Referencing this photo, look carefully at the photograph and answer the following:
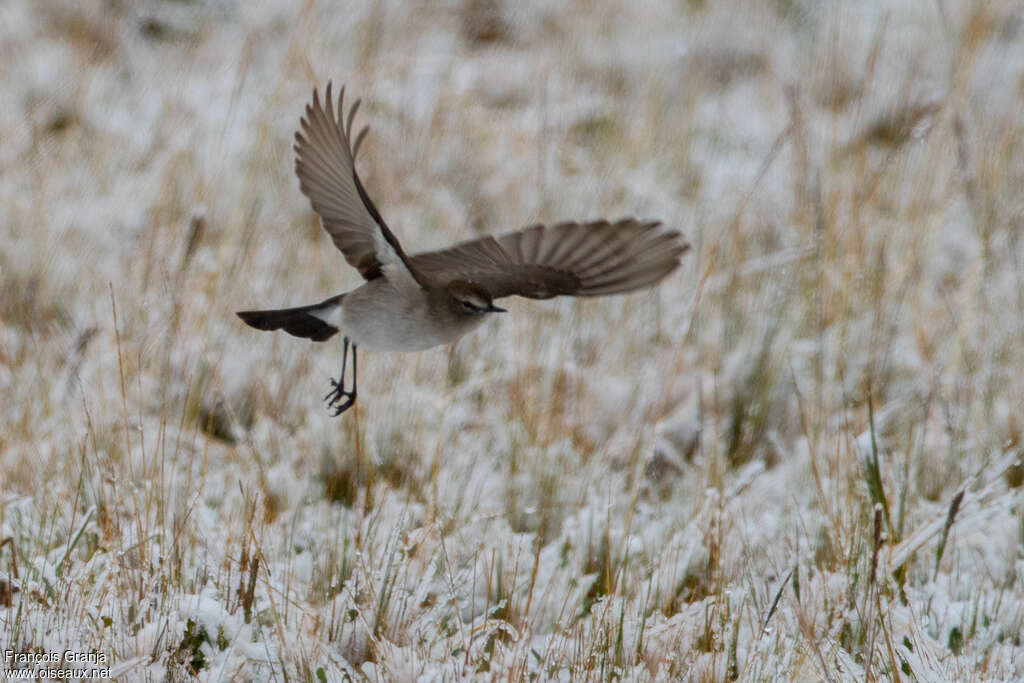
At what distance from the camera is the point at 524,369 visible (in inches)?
118

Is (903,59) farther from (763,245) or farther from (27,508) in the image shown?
(27,508)

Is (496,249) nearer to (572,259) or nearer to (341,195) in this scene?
(572,259)

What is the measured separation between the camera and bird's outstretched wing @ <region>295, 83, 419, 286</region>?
1925mm

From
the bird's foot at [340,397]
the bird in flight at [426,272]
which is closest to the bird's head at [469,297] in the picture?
the bird in flight at [426,272]

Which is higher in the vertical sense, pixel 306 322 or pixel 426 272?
pixel 426 272

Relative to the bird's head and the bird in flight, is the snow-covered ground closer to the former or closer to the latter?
the bird in flight

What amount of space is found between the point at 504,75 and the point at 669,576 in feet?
12.0

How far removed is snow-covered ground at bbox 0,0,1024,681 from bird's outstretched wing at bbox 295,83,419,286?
0.42 m

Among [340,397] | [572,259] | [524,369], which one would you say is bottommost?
[340,397]

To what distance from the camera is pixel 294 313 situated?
2.33 m

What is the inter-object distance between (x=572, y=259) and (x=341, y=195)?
0.55 metres

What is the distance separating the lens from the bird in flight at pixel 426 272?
6.70 feet

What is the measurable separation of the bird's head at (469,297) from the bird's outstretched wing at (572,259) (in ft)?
0.25

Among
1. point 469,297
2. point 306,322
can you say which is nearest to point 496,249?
point 469,297
